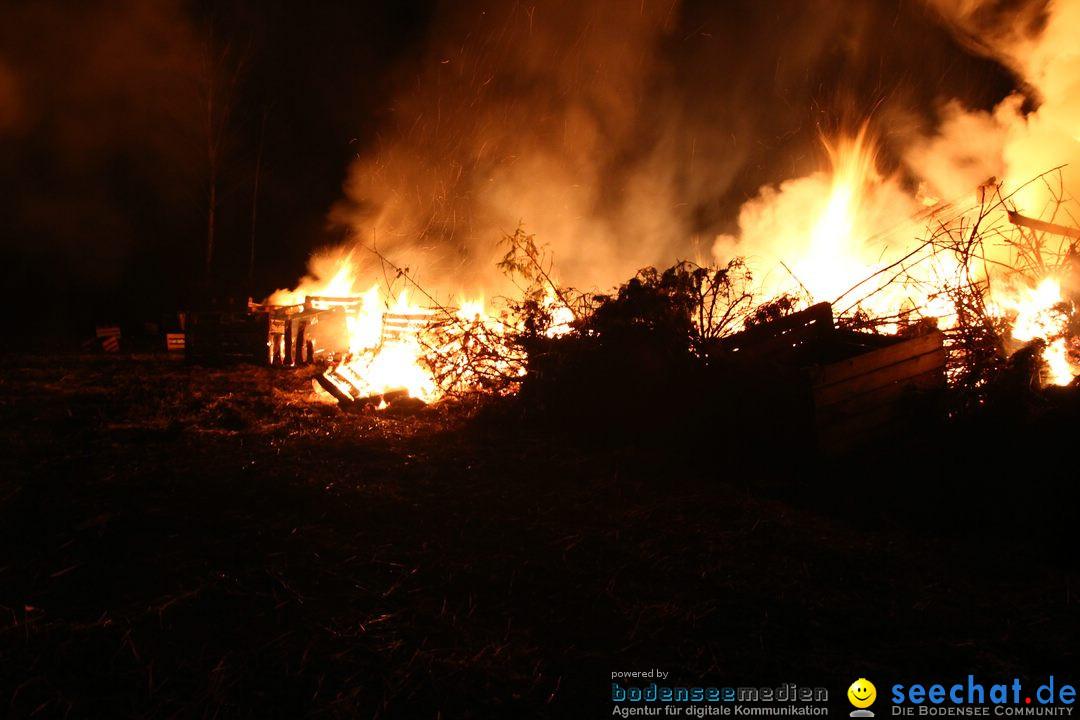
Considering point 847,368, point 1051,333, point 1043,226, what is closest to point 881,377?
point 847,368

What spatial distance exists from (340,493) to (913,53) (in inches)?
525

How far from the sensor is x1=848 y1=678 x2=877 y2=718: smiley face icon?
219cm

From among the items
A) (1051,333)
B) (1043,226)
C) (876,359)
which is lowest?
(876,359)

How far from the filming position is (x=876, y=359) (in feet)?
16.4

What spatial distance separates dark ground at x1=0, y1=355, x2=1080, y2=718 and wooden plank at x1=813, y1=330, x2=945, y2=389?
0.71m

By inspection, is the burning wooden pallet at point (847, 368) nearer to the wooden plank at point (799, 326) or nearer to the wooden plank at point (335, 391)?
the wooden plank at point (799, 326)

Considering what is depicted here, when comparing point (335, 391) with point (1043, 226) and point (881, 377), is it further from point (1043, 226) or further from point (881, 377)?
point (1043, 226)

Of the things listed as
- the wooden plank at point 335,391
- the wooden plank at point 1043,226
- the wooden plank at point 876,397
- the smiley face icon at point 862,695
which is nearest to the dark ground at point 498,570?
the smiley face icon at point 862,695

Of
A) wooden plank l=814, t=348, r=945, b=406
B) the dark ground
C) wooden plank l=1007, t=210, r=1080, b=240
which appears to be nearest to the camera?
Result: the dark ground

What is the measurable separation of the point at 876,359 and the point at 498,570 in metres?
3.78

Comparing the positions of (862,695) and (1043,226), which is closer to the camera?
(862,695)

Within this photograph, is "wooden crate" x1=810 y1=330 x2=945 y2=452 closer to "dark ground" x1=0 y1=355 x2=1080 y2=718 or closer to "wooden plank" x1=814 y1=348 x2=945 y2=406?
"wooden plank" x1=814 y1=348 x2=945 y2=406

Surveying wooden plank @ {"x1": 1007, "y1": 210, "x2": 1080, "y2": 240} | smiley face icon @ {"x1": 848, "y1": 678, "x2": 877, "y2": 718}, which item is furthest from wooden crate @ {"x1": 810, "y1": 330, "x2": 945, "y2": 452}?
wooden plank @ {"x1": 1007, "y1": 210, "x2": 1080, "y2": 240}

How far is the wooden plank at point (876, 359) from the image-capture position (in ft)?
15.6
